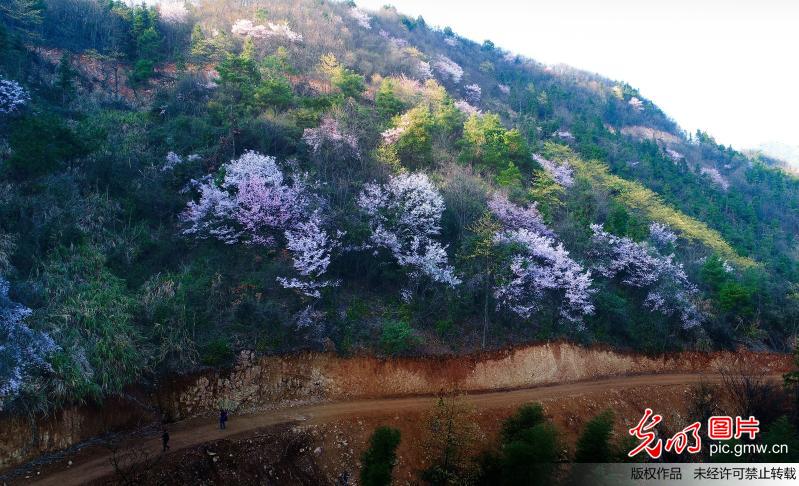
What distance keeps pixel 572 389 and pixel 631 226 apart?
1518 cm

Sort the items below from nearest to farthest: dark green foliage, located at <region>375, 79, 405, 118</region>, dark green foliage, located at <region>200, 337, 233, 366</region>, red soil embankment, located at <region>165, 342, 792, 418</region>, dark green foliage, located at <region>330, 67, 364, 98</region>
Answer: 1. dark green foliage, located at <region>200, 337, 233, 366</region>
2. red soil embankment, located at <region>165, 342, 792, 418</region>
3. dark green foliage, located at <region>375, 79, 405, 118</region>
4. dark green foliage, located at <region>330, 67, 364, 98</region>

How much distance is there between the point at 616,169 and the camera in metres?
52.4

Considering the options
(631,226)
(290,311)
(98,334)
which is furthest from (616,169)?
(98,334)

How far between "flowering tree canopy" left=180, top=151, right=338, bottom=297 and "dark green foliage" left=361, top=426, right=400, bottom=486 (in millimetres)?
8857

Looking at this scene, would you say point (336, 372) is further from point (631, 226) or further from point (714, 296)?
point (714, 296)

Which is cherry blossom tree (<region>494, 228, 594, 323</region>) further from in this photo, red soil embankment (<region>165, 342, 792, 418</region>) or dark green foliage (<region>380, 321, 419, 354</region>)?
dark green foliage (<region>380, 321, 419, 354</region>)

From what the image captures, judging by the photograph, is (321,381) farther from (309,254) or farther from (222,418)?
(309,254)

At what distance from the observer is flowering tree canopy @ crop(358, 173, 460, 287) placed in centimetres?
2589

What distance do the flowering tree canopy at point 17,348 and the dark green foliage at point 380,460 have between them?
11.4 m

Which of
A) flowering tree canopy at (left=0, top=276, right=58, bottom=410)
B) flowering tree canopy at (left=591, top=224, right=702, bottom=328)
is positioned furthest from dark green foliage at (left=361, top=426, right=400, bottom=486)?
flowering tree canopy at (left=591, top=224, right=702, bottom=328)

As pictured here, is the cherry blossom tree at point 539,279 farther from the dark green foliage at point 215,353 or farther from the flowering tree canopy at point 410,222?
the dark green foliage at point 215,353

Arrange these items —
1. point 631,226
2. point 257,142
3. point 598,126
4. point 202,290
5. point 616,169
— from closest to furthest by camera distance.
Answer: point 202,290, point 257,142, point 631,226, point 616,169, point 598,126

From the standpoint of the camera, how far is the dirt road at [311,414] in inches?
634

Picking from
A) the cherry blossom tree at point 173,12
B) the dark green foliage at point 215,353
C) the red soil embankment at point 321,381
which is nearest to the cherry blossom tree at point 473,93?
the cherry blossom tree at point 173,12
